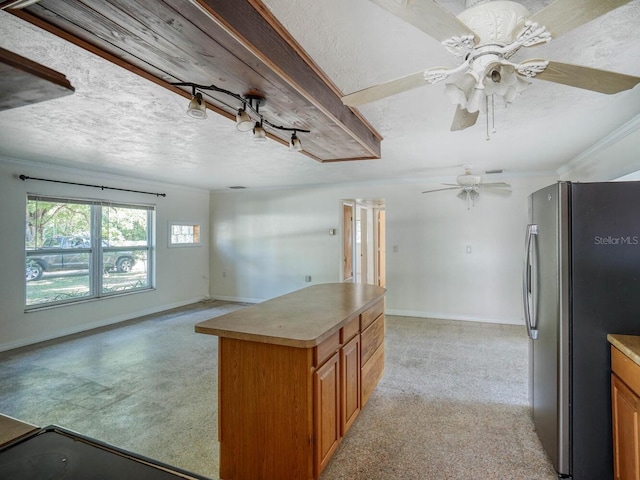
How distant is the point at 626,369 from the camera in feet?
5.18

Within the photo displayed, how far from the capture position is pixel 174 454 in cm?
206

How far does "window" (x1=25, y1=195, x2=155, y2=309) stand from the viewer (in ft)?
14.0

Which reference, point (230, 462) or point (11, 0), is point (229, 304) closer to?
point (230, 462)

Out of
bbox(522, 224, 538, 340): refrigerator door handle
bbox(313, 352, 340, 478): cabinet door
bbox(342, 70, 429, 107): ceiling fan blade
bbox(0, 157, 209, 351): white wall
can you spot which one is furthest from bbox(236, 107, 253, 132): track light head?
bbox(0, 157, 209, 351): white wall

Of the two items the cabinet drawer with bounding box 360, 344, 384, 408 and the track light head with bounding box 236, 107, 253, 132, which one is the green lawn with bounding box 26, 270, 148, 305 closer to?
the track light head with bounding box 236, 107, 253, 132

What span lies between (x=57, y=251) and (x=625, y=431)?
19.6 ft

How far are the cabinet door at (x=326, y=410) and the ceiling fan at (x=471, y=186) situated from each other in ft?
10.1

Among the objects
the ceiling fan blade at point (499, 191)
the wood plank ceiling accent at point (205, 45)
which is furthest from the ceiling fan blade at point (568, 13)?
the ceiling fan blade at point (499, 191)

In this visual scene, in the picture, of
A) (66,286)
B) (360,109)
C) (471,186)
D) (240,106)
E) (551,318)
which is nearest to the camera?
(551,318)

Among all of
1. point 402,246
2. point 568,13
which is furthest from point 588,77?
point 402,246

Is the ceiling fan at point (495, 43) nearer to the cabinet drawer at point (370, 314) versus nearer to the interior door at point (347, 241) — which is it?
the cabinet drawer at point (370, 314)

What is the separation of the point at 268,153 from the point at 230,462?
→ 10.0ft

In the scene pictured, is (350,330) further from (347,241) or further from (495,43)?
(347,241)

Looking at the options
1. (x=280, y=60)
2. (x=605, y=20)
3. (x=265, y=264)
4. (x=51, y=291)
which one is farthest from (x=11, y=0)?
(x=265, y=264)
